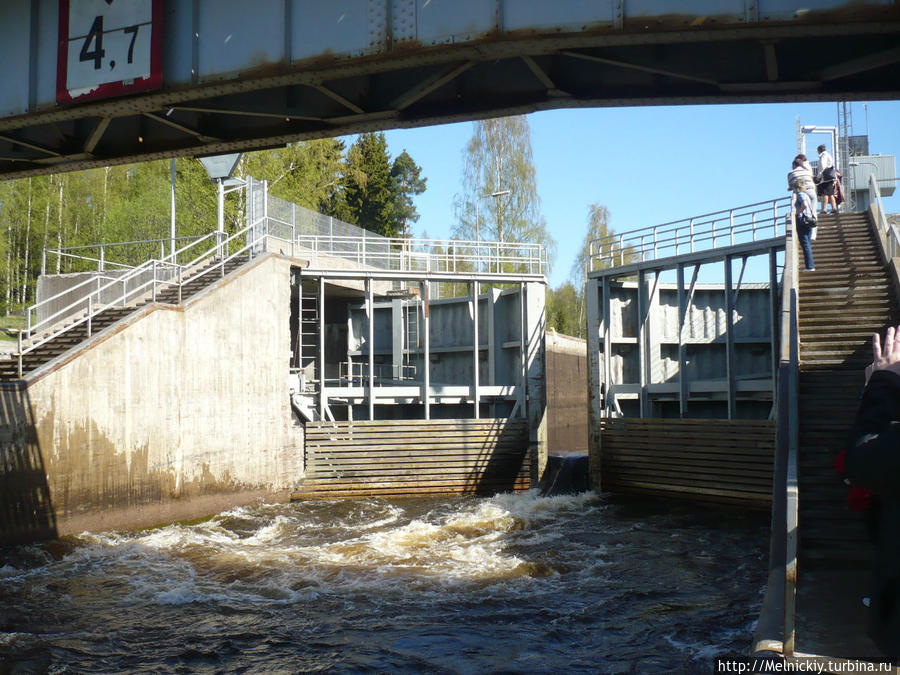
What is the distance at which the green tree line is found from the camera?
108 ft

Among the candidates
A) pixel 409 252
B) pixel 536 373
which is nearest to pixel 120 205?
pixel 409 252

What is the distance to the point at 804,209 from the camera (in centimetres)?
1398

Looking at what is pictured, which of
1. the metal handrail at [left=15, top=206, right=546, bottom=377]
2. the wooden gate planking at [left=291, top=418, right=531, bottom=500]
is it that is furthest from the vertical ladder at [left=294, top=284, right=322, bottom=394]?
the wooden gate planking at [left=291, top=418, right=531, bottom=500]

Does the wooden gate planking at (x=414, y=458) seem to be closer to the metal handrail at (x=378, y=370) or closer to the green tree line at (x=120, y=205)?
the metal handrail at (x=378, y=370)

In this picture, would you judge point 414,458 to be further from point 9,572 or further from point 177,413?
point 9,572

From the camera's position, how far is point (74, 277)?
20500 millimetres

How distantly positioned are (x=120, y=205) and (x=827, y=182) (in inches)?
1141

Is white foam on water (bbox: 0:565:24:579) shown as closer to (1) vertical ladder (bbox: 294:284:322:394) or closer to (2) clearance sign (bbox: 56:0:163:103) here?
(2) clearance sign (bbox: 56:0:163:103)

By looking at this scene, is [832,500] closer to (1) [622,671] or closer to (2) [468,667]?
(1) [622,671]

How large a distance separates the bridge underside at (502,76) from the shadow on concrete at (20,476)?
485cm

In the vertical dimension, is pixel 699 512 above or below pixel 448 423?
below

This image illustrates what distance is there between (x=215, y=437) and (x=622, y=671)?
11021mm

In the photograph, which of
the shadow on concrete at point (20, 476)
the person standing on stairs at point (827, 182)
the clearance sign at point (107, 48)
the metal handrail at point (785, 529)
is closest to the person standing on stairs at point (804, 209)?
the person standing on stairs at point (827, 182)

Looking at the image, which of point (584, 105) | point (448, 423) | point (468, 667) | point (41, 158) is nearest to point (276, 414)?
point (448, 423)
